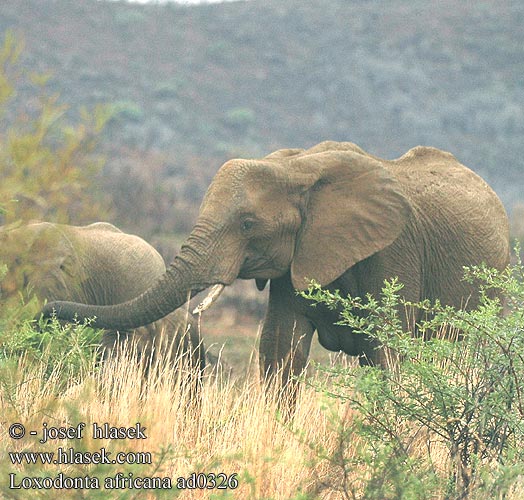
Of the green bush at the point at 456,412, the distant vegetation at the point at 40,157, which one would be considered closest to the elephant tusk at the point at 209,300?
the green bush at the point at 456,412

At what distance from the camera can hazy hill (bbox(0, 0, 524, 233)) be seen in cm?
5619

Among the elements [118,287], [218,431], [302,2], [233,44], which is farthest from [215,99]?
[218,431]

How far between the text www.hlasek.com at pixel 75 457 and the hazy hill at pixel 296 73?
41591 mm

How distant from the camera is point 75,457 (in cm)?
503

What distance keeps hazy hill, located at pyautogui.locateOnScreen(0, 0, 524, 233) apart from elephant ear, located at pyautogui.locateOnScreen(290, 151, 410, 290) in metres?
38.9

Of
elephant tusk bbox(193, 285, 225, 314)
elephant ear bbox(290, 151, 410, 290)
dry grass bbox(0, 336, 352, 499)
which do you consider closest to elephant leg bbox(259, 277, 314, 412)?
elephant ear bbox(290, 151, 410, 290)

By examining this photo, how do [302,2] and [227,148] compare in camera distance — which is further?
[302,2]

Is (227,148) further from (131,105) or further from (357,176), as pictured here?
(357,176)

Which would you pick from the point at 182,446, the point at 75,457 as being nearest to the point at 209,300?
the point at 182,446

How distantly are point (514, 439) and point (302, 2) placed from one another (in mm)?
74225

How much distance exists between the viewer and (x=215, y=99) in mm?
62156

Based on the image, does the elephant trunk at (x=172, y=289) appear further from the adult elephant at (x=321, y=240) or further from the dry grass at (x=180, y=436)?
the dry grass at (x=180, y=436)

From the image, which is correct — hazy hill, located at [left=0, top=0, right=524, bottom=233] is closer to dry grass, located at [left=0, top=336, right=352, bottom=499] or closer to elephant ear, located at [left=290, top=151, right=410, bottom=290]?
elephant ear, located at [left=290, top=151, right=410, bottom=290]

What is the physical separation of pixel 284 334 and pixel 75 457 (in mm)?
3195
